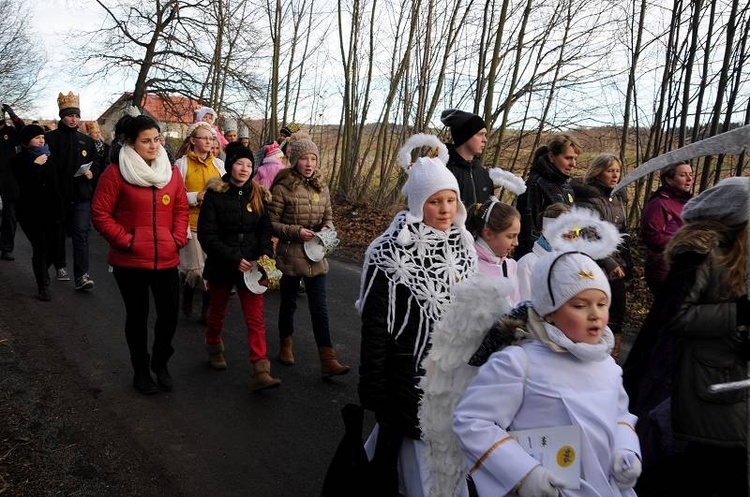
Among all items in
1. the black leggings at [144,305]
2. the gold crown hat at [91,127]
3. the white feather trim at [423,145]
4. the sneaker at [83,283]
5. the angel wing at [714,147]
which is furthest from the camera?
the gold crown hat at [91,127]

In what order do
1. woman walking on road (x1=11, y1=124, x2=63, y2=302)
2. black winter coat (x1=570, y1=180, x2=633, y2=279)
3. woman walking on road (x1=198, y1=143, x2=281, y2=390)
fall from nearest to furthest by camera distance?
woman walking on road (x1=198, y1=143, x2=281, y2=390), black winter coat (x1=570, y1=180, x2=633, y2=279), woman walking on road (x1=11, y1=124, x2=63, y2=302)

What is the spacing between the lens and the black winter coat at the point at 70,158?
831cm

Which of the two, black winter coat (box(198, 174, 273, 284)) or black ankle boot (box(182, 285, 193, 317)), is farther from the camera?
black ankle boot (box(182, 285, 193, 317))

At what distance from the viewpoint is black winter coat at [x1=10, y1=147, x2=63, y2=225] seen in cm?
804

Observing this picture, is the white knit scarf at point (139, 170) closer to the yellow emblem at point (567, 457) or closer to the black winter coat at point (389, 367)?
the black winter coat at point (389, 367)

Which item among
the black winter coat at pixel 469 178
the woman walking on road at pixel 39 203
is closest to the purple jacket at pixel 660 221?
the black winter coat at pixel 469 178

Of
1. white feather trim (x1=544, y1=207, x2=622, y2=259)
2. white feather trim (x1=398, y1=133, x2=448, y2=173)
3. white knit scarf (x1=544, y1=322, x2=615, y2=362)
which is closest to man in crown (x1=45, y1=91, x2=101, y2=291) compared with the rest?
white feather trim (x1=398, y1=133, x2=448, y2=173)

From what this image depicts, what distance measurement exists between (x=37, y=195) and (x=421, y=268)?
6.36 m

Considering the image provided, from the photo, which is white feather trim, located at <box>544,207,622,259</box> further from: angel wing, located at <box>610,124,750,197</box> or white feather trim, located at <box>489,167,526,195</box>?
white feather trim, located at <box>489,167,526,195</box>

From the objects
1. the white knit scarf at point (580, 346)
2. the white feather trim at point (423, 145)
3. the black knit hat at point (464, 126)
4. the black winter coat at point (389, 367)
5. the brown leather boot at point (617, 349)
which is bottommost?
the brown leather boot at point (617, 349)

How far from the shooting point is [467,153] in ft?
17.8

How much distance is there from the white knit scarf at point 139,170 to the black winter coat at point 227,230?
0.55m

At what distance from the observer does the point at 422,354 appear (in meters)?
3.27

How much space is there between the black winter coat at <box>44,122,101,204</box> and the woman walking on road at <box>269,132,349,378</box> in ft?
11.9
